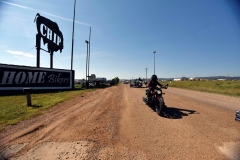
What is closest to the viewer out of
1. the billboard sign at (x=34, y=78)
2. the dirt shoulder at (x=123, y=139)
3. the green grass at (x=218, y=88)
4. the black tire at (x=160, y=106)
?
the dirt shoulder at (x=123, y=139)

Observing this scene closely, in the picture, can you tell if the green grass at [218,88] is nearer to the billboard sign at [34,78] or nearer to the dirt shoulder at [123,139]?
the dirt shoulder at [123,139]

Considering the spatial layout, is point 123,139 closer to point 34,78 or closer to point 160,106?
point 160,106

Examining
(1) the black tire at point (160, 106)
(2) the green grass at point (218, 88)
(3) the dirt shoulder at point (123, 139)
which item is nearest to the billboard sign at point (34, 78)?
(3) the dirt shoulder at point (123, 139)

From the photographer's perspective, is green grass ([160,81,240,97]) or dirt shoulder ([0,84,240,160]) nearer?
dirt shoulder ([0,84,240,160])

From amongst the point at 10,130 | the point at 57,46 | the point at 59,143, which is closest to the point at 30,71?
the point at 57,46

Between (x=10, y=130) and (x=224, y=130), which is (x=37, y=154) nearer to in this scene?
(x=10, y=130)

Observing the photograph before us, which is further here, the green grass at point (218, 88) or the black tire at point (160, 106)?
the green grass at point (218, 88)

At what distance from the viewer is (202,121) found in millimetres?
6344

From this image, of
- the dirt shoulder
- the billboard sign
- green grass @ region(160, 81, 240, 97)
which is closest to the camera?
the dirt shoulder

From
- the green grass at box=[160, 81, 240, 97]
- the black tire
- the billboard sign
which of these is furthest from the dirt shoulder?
the billboard sign

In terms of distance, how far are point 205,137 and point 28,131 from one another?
5768 mm

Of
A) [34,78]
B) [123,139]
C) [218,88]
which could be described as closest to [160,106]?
[123,139]

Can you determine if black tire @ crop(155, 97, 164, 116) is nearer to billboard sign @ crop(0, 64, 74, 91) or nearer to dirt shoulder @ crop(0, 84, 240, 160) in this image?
dirt shoulder @ crop(0, 84, 240, 160)

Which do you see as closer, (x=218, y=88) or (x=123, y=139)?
(x=123, y=139)
